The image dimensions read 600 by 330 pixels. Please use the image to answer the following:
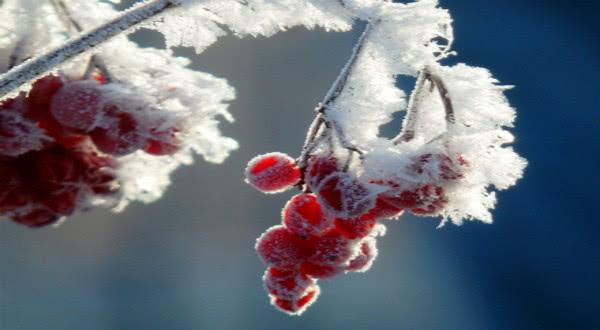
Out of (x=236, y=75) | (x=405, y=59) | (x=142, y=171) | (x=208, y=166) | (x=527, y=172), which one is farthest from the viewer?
(x=527, y=172)

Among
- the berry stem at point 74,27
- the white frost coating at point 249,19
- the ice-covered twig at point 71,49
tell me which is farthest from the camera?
the berry stem at point 74,27

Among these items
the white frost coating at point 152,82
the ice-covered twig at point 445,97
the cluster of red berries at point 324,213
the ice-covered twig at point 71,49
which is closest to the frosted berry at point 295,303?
the cluster of red berries at point 324,213

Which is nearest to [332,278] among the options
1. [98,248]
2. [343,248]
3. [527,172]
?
[343,248]

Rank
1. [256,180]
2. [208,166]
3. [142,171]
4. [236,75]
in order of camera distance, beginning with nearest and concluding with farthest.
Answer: [256,180] → [142,171] → [236,75] → [208,166]

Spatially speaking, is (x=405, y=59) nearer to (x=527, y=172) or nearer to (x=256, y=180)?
(x=256, y=180)

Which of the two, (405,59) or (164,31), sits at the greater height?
(405,59)

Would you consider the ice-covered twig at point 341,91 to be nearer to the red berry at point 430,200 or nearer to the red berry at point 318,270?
the red berry at point 430,200

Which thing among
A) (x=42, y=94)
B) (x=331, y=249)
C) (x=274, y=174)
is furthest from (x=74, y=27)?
(x=331, y=249)
